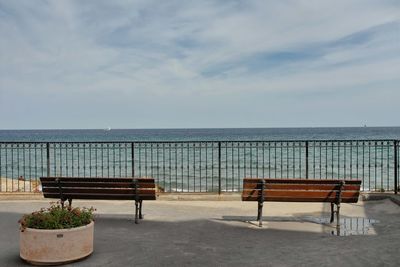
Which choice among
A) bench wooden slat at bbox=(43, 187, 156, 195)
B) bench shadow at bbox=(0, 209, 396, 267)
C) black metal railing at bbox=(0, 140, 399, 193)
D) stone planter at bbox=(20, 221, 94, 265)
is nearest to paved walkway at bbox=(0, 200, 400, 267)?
bench shadow at bbox=(0, 209, 396, 267)

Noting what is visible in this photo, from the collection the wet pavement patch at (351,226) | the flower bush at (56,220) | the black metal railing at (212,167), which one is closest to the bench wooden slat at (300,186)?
the wet pavement patch at (351,226)

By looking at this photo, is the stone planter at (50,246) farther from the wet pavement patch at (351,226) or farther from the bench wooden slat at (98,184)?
the wet pavement patch at (351,226)

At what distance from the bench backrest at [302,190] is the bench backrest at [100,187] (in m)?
1.74

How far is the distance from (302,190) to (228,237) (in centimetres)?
160

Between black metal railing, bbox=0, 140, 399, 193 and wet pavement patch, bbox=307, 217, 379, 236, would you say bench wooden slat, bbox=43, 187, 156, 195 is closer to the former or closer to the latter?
wet pavement patch, bbox=307, 217, 379, 236

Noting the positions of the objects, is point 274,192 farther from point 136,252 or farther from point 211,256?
point 136,252

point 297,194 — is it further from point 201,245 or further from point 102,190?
point 102,190

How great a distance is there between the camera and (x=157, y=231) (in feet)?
25.3

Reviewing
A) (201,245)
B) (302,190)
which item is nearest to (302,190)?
(302,190)

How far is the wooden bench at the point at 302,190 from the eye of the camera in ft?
26.3

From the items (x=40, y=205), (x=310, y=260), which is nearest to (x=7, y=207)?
(x=40, y=205)

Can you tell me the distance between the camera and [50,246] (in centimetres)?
588

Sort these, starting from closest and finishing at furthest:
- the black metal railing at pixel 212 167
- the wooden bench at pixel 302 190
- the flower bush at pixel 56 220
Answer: the flower bush at pixel 56 220
the wooden bench at pixel 302 190
the black metal railing at pixel 212 167

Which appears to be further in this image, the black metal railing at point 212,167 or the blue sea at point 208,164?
the blue sea at point 208,164
